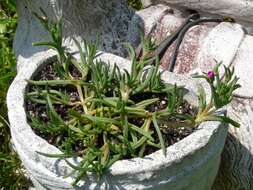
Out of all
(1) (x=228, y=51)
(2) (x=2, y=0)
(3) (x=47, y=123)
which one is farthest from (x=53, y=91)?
(2) (x=2, y=0)

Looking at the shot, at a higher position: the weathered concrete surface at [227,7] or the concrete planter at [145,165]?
the weathered concrete surface at [227,7]

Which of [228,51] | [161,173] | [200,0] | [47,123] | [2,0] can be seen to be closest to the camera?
[161,173]

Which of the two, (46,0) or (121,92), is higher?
(46,0)

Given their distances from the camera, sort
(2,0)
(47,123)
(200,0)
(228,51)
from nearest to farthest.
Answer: (47,123) → (228,51) → (200,0) → (2,0)

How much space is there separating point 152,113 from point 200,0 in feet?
2.19

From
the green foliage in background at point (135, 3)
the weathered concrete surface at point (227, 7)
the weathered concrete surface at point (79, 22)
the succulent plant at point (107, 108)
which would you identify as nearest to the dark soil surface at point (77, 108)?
the succulent plant at point (107, 108)

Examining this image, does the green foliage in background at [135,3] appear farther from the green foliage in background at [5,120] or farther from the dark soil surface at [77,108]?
the dark soil surface at [77,108]

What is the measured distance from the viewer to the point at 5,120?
2.46 m

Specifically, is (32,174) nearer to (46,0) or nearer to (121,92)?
(121,92)

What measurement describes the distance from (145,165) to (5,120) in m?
1.00

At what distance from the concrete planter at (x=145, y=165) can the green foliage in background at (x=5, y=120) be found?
2.08 feet

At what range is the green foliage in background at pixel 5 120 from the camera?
7.80 ft

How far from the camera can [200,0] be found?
2.23 m

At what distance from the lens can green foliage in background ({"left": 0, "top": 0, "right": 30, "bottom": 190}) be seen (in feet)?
7.80
